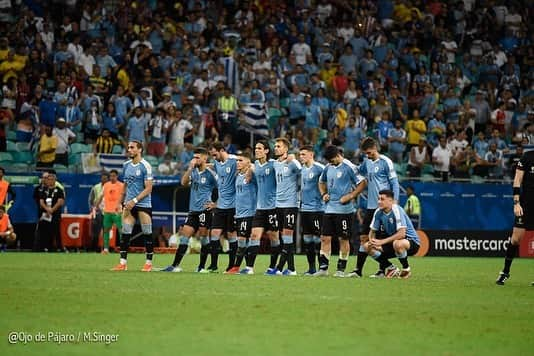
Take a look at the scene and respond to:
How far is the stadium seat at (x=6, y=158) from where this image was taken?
29.5 m

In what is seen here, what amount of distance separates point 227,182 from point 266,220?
47.3 inches

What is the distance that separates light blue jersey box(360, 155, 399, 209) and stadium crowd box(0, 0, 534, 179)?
→ 11587 millimetres

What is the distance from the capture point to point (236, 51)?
34.3 metres

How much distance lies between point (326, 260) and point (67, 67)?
14.2m

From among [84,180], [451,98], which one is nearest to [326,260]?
[84,180]

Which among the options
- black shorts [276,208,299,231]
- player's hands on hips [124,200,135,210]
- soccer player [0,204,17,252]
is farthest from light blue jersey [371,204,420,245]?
soccer player [0,204,17,252]

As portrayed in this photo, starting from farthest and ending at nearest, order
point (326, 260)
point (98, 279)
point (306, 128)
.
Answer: point (306, 128) < point (326, 260) < point (98, 279)

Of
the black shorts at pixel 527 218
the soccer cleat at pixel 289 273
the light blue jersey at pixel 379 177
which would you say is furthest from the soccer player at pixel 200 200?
the black shorts at pixel 527 218

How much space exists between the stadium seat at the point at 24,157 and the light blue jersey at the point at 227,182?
10743 millimetres

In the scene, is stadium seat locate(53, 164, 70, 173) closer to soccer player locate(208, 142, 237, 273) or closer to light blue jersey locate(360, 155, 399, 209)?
soccer player locate(208, 142, 237, 273)

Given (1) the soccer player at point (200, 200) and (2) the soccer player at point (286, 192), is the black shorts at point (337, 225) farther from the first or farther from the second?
(1) the soccer player at point (200, 200)

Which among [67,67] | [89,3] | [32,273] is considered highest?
[89,3]

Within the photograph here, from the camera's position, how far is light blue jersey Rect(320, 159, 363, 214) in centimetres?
1969

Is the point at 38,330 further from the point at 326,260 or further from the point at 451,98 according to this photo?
the point at 451,98
